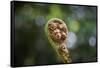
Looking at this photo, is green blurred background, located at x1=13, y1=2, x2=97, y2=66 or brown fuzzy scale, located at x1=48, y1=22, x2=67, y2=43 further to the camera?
brown fuzzy scale, located at x1=48, y1=22, x2=67, y2=43

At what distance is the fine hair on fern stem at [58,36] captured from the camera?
8.98 feet

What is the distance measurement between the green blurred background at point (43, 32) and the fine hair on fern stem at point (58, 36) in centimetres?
5

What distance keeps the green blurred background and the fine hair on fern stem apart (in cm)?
5

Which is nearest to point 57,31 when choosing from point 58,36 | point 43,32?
point 58,36

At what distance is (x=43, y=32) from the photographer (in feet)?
8.82

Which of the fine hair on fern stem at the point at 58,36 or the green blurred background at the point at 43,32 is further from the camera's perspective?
the fine hair on fern stem at the point at 58,36

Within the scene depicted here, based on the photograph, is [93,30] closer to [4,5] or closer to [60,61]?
[60,61]

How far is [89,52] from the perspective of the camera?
2.94 meters

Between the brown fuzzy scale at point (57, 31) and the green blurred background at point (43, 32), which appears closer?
the green blurred background at point (43, 32)

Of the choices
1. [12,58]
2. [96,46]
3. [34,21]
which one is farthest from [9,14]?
[96,46]

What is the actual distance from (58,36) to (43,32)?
20cm

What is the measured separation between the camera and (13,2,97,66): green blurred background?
8.48 ft

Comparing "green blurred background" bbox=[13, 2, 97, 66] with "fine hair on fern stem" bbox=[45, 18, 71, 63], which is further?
"fine hair on fern stem" bbox=[45, 18, 71, 63]

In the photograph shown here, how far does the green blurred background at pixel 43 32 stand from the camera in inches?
102
